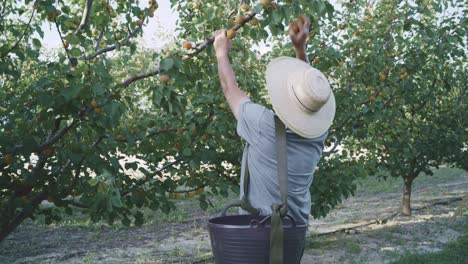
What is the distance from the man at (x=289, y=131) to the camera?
2.17 m

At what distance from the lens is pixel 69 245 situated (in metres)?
7.10

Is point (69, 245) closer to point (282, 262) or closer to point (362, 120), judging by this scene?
point (362, 120)

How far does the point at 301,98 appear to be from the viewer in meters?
2.22

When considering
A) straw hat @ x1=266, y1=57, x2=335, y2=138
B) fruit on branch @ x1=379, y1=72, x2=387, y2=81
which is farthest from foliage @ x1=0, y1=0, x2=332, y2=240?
fruit on branch @ x1=379, y1=72, x2=387, y2=81

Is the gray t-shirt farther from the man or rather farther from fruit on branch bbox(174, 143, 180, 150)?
fruit on branch bbox(174, 143, 180, 150)

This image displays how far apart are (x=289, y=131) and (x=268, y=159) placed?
0.50ft

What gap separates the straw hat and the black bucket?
39cm

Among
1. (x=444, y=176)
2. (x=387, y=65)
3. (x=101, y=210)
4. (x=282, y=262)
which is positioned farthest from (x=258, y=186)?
(x=444, y=176)

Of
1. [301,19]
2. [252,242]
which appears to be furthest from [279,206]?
[301,19]

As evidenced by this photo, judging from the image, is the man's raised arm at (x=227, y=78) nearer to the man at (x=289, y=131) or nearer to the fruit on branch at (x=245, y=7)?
the man at (x=289, y=131)

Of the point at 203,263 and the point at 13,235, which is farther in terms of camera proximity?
the point at 13,235

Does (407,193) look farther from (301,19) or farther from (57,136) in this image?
(57,136)

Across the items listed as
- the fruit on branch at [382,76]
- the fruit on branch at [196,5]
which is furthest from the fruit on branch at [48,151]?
the fruit on branch at [382,76]

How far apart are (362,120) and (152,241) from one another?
11.3 ft
